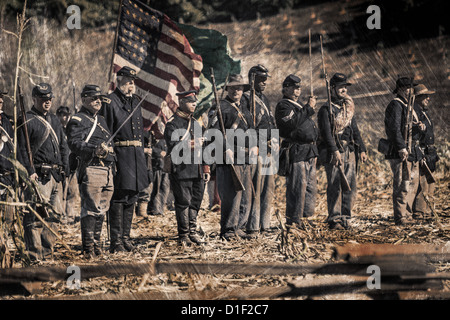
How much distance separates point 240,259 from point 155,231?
1.98m

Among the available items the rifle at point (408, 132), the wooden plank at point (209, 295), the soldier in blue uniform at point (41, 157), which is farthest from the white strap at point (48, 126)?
the rifle at point (408, 132)

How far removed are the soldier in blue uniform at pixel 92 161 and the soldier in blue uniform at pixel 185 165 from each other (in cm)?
88

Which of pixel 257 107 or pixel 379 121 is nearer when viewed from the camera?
pixel 257 107

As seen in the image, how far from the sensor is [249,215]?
8984mm

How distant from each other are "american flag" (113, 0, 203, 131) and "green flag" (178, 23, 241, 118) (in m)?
1.44

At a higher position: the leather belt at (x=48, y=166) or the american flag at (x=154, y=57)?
the american flag at (x=154, y=57)

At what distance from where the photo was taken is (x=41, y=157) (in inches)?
316

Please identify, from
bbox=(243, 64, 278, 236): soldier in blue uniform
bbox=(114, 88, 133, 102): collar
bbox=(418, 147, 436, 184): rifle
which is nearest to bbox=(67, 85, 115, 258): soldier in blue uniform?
bbox=(114, 88, 133, 102): collar

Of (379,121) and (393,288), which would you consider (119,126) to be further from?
(379,121)

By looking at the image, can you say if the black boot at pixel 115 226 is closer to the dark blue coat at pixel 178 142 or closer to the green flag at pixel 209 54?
the dark blue coat at pixel 178 142

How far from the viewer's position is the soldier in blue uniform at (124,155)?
804 centimetres

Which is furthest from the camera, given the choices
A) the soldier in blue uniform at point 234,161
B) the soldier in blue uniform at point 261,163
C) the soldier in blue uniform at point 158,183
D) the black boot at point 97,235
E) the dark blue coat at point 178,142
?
the soldier in blue uniform at point 158,183

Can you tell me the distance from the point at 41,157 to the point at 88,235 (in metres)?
1.12

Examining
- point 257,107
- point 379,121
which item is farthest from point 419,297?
point 379,121
